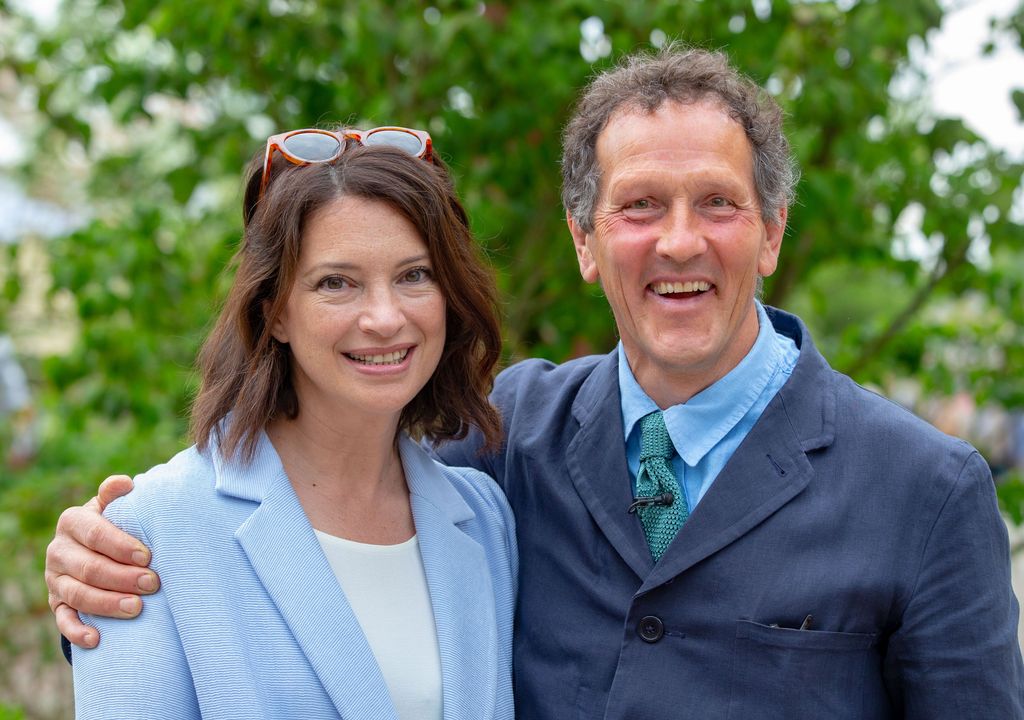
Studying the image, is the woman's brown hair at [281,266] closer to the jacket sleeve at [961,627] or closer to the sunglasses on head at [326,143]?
the sunglasses on head at [326,143]

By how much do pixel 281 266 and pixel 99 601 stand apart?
0.73m

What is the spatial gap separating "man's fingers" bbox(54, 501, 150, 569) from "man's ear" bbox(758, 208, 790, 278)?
141 centimetres

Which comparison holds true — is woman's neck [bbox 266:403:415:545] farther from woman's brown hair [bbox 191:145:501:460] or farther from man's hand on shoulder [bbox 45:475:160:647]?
man's hand on shoulder [bbox 45:475:160:647]

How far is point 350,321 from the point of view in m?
2.31

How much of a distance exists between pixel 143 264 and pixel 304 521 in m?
1.86

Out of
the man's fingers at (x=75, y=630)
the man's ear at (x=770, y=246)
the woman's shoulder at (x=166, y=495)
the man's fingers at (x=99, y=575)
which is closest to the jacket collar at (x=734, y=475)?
the man's ear at (x=770, y=246)

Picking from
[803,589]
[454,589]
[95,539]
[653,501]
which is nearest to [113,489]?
[95,539]

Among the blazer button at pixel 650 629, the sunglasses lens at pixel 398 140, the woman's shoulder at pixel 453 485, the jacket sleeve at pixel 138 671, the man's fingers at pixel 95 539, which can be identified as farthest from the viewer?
the woman's shoulder at pixel 453 485

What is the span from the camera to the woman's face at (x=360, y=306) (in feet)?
7.59

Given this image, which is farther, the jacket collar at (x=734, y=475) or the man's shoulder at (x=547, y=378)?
the man's shoulder at (x=547, y=378)

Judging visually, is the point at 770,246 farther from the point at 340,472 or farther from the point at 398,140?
the point at 340,472

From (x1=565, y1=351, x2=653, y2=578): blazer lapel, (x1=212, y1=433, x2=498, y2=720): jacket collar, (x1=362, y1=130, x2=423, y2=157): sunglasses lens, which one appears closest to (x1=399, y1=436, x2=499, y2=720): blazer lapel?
(x1=212, y1=433, x2=498, y2=720): jacket collar

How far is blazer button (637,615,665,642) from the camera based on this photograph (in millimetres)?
2244

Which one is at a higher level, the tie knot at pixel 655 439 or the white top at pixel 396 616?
the tie knot at pixel 655 439
